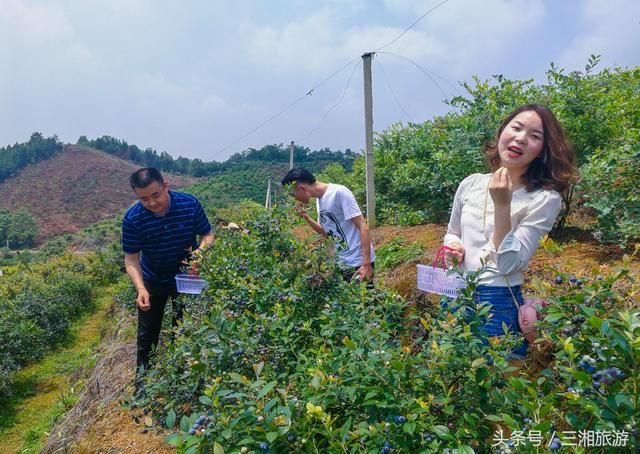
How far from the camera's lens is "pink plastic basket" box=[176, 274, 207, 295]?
2.61 metres

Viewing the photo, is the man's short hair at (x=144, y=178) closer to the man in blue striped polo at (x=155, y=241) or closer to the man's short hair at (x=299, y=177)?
the man in blue striped polo at (x=155, y=241)

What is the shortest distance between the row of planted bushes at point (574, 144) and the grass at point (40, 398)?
4.55 metres

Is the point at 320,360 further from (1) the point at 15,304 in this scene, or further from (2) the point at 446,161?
(1) the point at 15,304

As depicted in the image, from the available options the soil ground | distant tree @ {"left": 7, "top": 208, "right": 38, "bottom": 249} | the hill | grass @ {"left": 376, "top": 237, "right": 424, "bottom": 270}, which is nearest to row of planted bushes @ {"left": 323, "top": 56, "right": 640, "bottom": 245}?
the soil ground

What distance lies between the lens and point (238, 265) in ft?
8.07

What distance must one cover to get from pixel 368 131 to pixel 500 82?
200 cm

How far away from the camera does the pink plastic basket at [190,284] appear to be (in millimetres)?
2609

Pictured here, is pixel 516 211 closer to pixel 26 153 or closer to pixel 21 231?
pixel 21 231

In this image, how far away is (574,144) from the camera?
4176 mm

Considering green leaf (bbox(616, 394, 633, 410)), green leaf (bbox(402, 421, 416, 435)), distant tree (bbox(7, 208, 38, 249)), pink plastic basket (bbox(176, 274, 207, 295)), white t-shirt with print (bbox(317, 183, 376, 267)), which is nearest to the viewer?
green leaf (bbox(616, 394, 633, 410))

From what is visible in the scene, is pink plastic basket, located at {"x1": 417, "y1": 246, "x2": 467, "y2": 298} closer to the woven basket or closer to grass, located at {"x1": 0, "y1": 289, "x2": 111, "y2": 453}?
the woven basket

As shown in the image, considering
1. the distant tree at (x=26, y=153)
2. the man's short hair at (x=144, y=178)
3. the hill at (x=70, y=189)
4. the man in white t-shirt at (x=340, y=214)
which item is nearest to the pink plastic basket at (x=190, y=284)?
the man's short hair at (x=144, y=178)

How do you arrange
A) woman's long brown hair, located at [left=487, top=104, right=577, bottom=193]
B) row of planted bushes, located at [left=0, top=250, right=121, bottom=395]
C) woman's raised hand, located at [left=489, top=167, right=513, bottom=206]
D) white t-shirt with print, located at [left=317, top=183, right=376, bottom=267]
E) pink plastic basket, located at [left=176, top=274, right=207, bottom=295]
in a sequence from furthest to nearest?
row of planted bushes, located at [left=0, top=250, right=121, bottom=395] → white t-shirt with print, located at [left=317, top=183, right=376, bottom=267] → pink plastic basket, located at [left=176, top=274, right=207, bottom=295] → woman's long brown hair, located at [left=487, top=104, right=577, bottom=193] → woman's raised hand, located at [left=489, top=167, right=513, bottom=206]

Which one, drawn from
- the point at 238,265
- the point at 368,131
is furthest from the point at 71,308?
the point at 238,265
